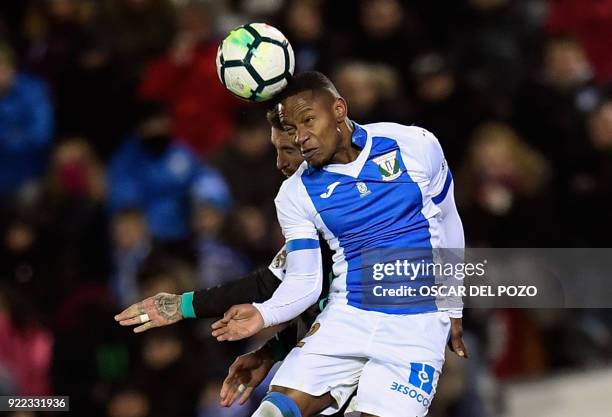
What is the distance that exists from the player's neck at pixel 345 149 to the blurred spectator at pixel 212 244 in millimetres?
2887

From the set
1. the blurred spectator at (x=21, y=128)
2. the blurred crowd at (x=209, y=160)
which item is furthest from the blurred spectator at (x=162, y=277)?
the blurred spectator at (x=21, y=128)

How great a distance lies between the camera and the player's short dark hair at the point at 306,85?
5.68 metres

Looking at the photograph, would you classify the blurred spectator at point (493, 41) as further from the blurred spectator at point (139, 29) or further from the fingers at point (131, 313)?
the fingers at point (131, 313)

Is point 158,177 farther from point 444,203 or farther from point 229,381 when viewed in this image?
point 444,203

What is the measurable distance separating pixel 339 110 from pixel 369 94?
10.7 feet

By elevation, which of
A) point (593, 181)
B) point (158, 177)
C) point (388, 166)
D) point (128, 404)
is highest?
point (388, 166)

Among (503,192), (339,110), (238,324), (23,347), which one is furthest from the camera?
(503,192)

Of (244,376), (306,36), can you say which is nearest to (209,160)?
(306,36)

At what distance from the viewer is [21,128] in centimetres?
959

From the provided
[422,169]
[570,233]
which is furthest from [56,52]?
[422,169]

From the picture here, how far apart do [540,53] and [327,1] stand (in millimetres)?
1638

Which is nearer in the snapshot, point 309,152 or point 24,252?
point 309,152

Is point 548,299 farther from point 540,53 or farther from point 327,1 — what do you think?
point 327,1

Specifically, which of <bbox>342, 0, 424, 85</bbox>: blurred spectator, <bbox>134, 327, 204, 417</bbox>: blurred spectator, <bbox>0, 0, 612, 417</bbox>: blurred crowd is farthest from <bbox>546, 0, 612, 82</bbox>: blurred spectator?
<bbox>134, 327, 204, 417</bbox>: blurred spectator
